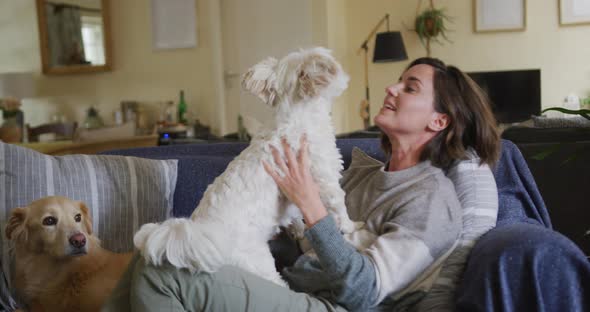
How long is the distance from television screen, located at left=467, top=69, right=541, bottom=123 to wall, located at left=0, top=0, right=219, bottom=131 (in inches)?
115

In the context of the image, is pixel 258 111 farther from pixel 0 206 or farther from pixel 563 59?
pixel 0 206

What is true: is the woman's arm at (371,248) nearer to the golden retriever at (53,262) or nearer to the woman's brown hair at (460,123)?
the woman's brown hair at (460,123)

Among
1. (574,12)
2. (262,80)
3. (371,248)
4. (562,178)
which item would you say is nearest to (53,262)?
(262,80)

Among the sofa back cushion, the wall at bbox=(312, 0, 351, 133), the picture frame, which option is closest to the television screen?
the wall at bbox=(312, 0, 351, 133)

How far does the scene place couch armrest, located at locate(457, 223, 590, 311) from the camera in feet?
4.27

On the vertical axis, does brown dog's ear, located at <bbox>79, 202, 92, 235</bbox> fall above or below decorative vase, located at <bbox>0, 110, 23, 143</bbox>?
below

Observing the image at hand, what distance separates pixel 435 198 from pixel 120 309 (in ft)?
2.84

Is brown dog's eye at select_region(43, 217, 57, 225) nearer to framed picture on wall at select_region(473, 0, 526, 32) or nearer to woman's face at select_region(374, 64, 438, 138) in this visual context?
woman's face at select_region(374, 64, 438, 138)

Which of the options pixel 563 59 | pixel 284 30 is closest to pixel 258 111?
pixel 284 30

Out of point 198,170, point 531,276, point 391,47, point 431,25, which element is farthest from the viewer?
point 431,25

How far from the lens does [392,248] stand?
148 cm

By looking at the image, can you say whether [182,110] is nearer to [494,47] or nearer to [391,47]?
[391,47]

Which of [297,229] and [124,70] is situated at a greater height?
[124,70]

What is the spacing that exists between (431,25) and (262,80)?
5082mm
